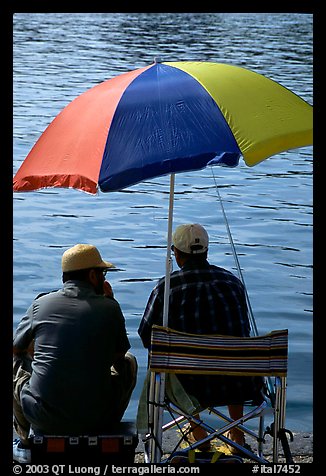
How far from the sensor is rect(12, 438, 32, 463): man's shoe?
180 inches

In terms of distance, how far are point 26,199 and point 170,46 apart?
1275 cm

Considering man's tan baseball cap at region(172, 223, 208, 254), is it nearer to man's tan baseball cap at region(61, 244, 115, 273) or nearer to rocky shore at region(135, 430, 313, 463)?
man's tan baseball cap at region(61, 244, 115, 273)

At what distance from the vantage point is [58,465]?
Answer: 450 cm

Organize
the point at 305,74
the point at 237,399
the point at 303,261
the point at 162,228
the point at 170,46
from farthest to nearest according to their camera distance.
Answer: the point at 170,46 → the point at 305,74 → the point at 162,228 → the point at 303,261 → the point at 237,399

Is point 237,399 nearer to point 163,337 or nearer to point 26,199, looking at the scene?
point 163,337

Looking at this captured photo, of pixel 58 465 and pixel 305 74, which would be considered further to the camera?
pixel 305 74

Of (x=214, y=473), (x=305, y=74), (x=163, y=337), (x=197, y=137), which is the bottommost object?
(x=214, y=473)

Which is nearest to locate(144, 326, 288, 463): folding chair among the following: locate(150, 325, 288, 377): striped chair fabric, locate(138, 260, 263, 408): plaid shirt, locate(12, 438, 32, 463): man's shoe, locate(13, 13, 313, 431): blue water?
locate(150, 325, 288, 377): striped chair fabric

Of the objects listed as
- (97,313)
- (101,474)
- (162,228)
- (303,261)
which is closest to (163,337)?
(97,313)

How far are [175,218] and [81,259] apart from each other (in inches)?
337

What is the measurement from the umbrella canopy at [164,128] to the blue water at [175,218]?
246cm

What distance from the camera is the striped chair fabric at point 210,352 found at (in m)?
4.53

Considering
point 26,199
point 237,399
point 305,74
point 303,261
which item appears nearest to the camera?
point 237,399

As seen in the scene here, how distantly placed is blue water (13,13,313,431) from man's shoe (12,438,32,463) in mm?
2114
